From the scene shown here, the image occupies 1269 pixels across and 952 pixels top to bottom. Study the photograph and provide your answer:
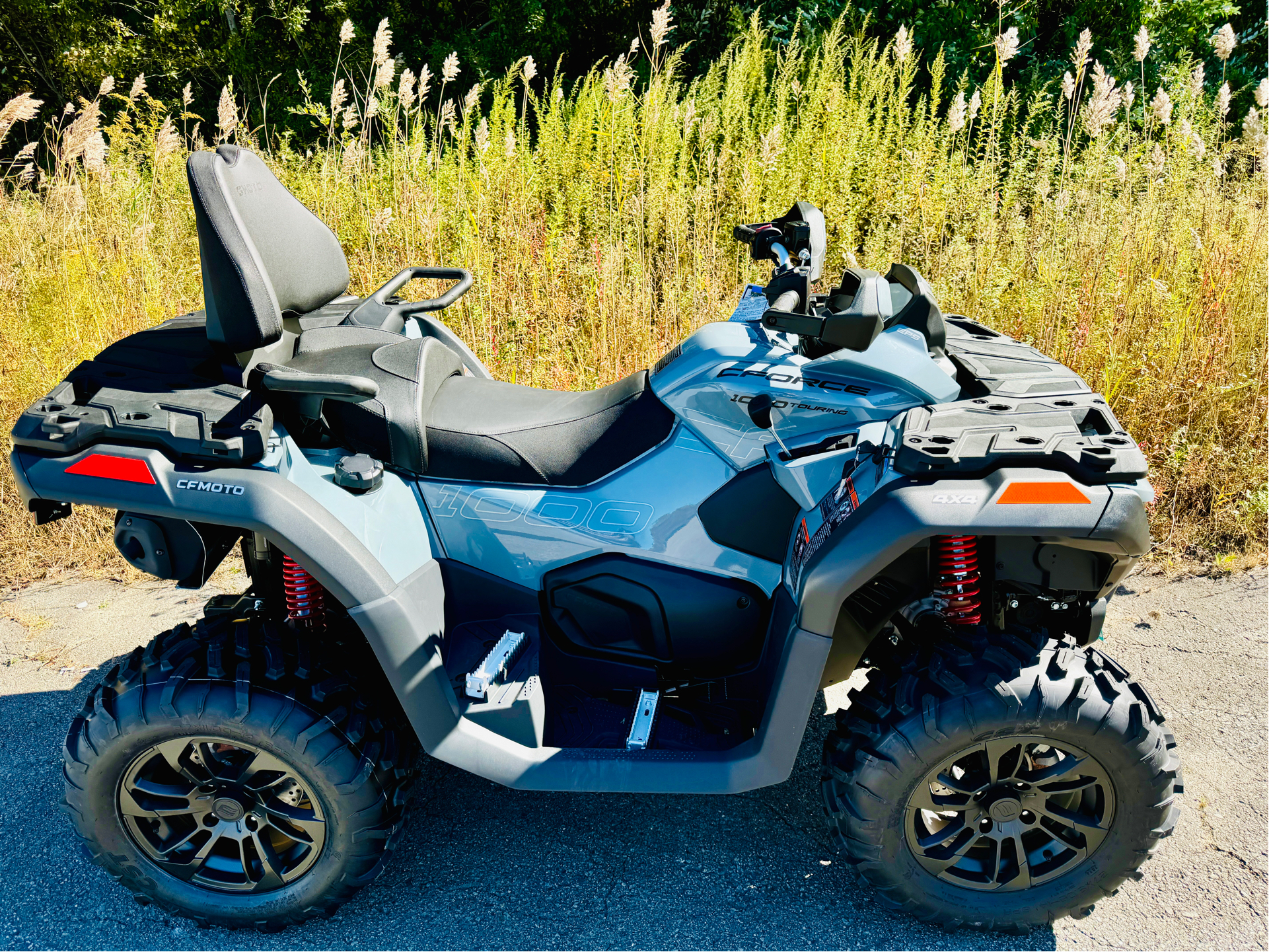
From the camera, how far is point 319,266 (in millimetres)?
2484

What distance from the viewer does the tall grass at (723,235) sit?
4156mm

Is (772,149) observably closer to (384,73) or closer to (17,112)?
(384,73)

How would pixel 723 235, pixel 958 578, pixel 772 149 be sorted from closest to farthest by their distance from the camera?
pixel 958 578 → pixel 772 149 → pixel 723 235

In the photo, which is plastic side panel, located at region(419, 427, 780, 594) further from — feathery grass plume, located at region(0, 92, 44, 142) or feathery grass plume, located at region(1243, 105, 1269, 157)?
feathery grass plume, located at region(1243, 105, 1269, 157)

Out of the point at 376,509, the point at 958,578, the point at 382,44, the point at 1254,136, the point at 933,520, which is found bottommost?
the point at 958,578

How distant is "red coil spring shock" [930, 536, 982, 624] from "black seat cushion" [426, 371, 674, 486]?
68 centimetres

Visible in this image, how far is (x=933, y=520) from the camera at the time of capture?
Answer: 5.81ft

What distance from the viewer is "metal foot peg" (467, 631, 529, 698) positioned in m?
2.07

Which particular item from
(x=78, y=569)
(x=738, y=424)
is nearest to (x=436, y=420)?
(x=738, y=424)

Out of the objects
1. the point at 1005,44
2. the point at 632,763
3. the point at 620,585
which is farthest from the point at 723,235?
the point at 632,763

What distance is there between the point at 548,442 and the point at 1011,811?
133 cm

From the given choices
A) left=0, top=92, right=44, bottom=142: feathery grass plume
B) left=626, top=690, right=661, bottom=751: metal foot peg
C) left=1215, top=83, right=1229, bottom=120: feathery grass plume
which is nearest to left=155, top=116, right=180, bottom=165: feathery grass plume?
left=0, top=92, right=44, bottom=142: feathery grass plume

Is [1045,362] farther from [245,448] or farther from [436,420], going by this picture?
[245,448]

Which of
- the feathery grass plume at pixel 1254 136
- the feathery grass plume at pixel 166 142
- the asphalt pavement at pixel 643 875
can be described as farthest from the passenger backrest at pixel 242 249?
the feathery grass plume at pixel 1254 136
